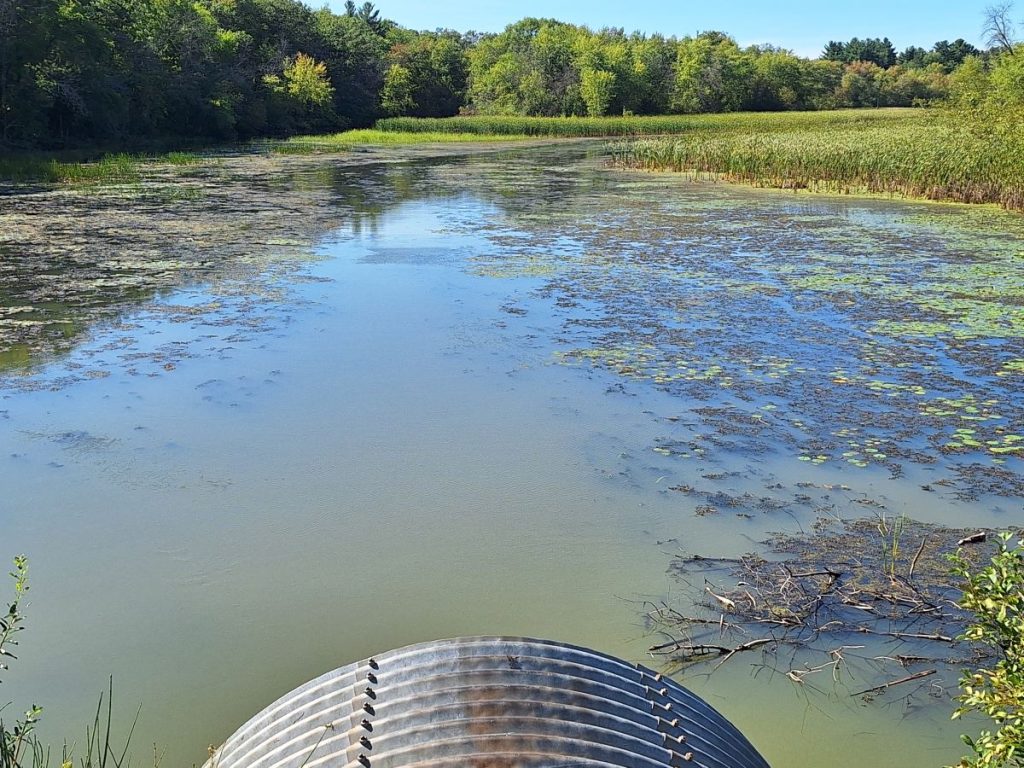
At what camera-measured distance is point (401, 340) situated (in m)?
5.61

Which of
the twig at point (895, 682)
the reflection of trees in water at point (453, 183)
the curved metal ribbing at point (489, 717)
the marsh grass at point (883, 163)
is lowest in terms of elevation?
the twig at point (895, 682)

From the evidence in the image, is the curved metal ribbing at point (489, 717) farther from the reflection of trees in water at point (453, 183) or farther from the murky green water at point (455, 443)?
the reflection of trees in water at point (453, 183)

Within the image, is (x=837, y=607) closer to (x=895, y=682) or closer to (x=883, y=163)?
(x=895, y=682)

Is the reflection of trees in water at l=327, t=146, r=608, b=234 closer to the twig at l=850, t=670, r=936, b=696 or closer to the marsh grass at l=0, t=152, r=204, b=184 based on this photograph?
the marsh grass at l=0, t=152, r=204, b=184

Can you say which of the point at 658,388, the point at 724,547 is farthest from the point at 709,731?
the point at 658,388

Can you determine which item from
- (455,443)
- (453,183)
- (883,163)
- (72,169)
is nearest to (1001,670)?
(455,443)

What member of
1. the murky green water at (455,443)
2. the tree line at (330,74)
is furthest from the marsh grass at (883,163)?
the murky green water at (455,443)

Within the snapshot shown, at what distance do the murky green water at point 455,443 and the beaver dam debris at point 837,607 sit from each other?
0.08m

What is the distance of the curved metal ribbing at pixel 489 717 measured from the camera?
124 cm

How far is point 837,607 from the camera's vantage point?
2.64 m

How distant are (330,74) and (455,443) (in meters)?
35.8

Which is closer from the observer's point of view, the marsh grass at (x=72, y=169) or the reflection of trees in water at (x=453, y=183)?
the reflection of trees in water at (x=453, y=183)

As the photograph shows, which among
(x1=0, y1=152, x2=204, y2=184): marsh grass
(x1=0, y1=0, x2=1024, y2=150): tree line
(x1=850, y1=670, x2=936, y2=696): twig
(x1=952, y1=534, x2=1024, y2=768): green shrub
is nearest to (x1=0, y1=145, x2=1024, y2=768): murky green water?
(x1=850, y1=670, x2=936, y2=696): twig

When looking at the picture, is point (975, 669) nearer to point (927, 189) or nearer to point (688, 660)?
point (688, 660)
